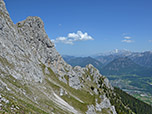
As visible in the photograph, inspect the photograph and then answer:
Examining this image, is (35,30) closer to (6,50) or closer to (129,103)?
(6,50)

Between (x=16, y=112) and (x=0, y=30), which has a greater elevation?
(x=0, y=30)

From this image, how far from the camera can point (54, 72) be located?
4311 inches

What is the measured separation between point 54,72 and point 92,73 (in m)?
71.7

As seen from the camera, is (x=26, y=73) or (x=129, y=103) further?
(x=129, y=103)

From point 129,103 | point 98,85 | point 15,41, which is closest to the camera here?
point 15,41

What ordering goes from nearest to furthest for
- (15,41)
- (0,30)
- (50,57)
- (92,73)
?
(0,30)
(15,41)
(50,57)
(92,73)

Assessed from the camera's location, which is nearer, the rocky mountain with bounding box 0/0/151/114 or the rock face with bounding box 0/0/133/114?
the rocky mountain with bounding box 0/0/151/114

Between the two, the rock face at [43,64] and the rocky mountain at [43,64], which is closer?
the rocky mountain at [43,64]

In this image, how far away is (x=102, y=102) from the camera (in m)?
119

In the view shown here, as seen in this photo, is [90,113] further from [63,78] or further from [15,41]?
[15,41]

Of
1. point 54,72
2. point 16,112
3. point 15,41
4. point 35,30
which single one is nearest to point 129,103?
point 54,72

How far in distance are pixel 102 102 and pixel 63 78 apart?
43.1m

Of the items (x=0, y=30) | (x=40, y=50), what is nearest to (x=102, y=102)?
(x=40, y=50)

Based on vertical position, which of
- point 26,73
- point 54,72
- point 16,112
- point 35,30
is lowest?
point 16,112
